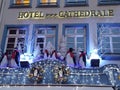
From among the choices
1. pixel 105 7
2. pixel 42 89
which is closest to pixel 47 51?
pixel 42 89

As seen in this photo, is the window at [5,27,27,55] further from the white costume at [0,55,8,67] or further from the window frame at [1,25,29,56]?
the white costume at [0,55,8,67]

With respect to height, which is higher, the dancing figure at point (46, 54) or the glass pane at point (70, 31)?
the glass pane at point (70, 31)

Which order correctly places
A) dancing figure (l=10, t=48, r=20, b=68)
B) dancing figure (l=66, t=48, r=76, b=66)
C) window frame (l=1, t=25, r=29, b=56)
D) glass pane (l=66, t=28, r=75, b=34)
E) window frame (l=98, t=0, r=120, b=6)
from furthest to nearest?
window frame (l=98, t=0, r=120, b=6) < glass pane (l=66, t=28, r=75, b=34) < window frame (l=1, t=25, r=29, b=56) < dancing figure (l=10, t=48, r=20, b=68) < dancing figure (l=66, t=48, r=76, b=66)

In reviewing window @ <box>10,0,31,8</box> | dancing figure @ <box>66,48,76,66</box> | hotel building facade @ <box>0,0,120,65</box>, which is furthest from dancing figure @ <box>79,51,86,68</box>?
window @ <box>10,0,31,8</box>

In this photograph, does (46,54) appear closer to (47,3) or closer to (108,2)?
(47,3)

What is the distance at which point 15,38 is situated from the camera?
16.7 metres

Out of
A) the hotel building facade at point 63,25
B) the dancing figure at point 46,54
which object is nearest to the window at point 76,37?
the hotel building facade at point 63,25

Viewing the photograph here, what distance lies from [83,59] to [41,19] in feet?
10.7

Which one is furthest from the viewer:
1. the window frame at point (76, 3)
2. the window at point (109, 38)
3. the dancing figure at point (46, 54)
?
the window frame at point (76, 3)

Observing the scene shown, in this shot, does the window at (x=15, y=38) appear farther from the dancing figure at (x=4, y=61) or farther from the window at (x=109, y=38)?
the window at (x=109, y=38)

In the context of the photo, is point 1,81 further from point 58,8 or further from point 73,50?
point 58,8

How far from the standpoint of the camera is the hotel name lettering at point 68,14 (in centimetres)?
1644

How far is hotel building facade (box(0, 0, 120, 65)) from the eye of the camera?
16000 mm

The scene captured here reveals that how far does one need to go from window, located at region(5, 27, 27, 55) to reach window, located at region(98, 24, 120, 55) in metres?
3.77
